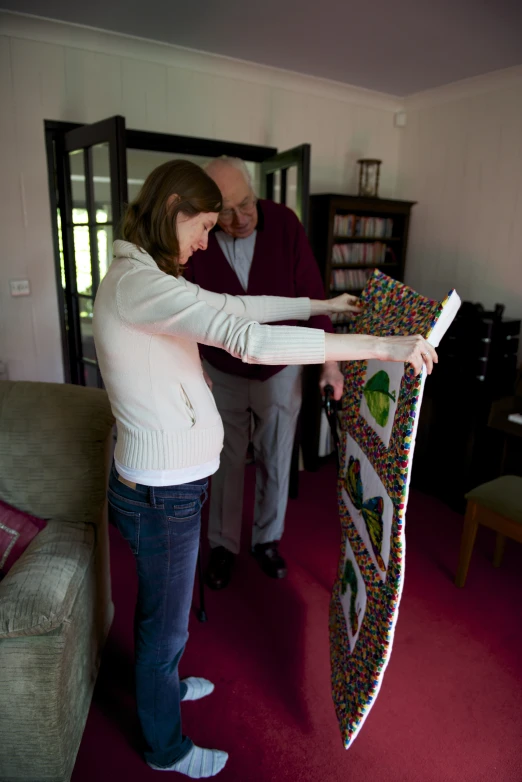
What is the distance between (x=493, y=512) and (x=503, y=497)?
8cm

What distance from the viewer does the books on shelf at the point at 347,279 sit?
3.57 metres

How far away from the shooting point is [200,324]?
1.02 metres

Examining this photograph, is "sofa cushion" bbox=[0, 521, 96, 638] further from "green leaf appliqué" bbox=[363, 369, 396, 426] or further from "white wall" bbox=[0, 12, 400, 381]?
"white wall" bbox=[0, 12, 400, 381]

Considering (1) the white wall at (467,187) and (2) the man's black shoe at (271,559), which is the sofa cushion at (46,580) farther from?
(1) the white wall at (467,187)

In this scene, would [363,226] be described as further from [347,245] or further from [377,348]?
[377,348]

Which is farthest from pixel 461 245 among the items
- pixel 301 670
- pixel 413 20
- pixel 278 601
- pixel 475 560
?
pixel 301 670

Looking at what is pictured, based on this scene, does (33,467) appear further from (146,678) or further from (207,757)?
(207,757)

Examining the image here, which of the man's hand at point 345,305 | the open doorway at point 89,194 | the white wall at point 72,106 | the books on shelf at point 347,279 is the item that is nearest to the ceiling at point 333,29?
the white wall at point 72,106

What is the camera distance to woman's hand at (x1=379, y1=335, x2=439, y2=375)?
1.04 meters

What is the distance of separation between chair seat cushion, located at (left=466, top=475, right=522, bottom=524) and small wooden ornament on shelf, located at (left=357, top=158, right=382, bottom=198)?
217cm

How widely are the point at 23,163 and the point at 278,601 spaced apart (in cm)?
241

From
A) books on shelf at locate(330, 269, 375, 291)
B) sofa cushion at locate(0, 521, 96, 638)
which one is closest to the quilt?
sofa cushion at locate(0, 521, 96, 638)

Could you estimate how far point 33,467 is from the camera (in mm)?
1587

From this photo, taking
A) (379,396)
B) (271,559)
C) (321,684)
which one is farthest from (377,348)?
(271,559)
